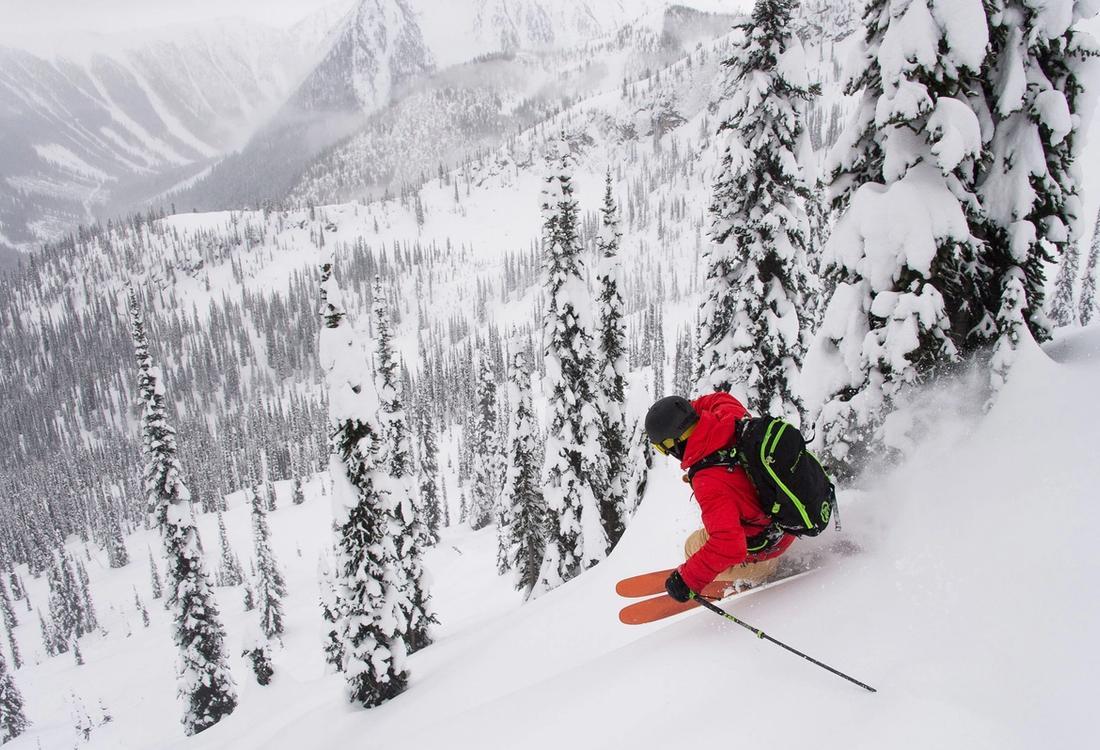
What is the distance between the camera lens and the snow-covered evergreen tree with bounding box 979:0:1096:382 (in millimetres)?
5695

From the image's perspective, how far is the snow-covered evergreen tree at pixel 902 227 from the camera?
5723 millimetres

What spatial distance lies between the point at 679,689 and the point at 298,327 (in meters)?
202

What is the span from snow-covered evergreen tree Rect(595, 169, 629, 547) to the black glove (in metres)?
15.3

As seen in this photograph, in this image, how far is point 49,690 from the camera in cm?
5578

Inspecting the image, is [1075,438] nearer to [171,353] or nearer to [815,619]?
[815,619]

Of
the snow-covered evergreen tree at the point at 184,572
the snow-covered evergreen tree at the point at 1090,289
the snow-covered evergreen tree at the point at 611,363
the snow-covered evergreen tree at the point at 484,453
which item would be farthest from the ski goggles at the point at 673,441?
the snow-covered evergreen tree at the point at 1090,289

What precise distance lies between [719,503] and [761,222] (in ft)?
35.5

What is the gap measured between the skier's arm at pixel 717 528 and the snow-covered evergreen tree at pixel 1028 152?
3.45 meters

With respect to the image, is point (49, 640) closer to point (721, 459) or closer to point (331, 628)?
point (331, 628)

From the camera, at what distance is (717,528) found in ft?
14.9

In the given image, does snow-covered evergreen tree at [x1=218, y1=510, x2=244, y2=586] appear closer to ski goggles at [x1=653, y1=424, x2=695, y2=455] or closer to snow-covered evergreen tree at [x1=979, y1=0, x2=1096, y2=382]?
ski goggles at [x1=653, y1=424, x2=695, y2=455]

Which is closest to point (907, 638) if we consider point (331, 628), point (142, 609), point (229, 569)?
point (331, 628)

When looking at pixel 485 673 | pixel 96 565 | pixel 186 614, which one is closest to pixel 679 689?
pixel 485 673

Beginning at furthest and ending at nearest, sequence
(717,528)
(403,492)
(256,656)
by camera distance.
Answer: (256,656)
(403,492)
(717,528)
